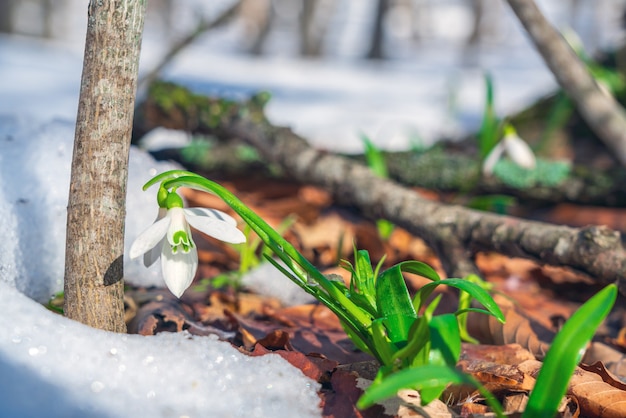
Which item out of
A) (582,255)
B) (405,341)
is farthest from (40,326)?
(582,255)

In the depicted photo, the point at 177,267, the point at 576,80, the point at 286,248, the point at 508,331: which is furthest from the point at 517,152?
the point at 177,267

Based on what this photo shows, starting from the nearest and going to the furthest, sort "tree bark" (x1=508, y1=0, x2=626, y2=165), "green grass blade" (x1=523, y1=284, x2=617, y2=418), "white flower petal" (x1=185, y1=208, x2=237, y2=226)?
"green grass blade" (x1=523, y1=284, x2=617, y2=418)
"white flower petal" (x1=185, y1=208, x2=237, y2=226)
"tree bark" (x1=508, y1=0, x2=626, y2=165)

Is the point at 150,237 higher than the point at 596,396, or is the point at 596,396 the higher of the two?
the point at 150,237

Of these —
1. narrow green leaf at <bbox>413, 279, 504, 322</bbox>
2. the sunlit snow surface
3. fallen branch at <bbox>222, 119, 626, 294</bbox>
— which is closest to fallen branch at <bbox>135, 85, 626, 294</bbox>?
fallen branch at <bbox>222, 119, 626, 294</bbox>

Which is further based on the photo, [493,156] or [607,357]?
[493,156]

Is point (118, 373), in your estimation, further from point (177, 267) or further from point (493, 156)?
point (493, 156)

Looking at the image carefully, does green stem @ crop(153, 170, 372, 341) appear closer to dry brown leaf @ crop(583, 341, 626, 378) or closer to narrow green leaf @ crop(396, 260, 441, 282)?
narrow green leaf @ crop(396, 260, 441, 282)

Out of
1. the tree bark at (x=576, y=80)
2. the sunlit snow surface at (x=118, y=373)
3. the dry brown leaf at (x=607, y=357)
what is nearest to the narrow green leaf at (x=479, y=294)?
the sunlit snow surface at (x=118, y=373)

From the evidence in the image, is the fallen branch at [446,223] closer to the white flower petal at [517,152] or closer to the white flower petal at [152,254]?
the white flower petal at [517,152]
